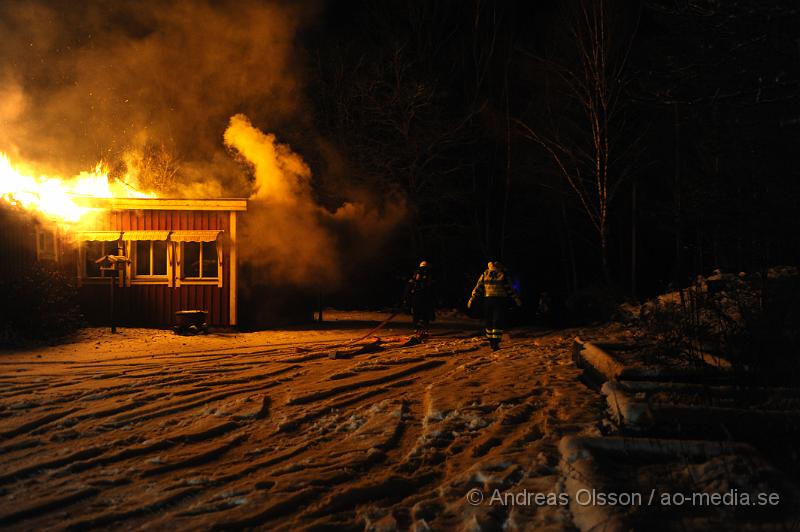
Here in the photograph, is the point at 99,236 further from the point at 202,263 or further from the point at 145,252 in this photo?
the point at 202,263

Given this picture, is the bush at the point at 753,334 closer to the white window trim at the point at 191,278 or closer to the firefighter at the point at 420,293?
the firefighter at the point at 420,293

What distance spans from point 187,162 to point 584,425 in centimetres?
2540

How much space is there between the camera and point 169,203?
Result: 663 inches

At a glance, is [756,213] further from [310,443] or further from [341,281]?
[341,281]

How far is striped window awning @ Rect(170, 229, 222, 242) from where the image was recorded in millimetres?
16766

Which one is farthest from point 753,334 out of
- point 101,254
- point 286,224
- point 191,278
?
point 101,254

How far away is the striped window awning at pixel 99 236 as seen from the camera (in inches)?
667

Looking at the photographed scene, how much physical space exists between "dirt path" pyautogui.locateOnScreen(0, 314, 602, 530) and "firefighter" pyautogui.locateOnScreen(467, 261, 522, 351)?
1720mm

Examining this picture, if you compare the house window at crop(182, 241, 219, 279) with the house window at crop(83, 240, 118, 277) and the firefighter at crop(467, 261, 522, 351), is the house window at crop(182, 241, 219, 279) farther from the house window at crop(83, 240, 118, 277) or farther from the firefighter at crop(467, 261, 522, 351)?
the firefighter at crop(467, 261, 522, 351)

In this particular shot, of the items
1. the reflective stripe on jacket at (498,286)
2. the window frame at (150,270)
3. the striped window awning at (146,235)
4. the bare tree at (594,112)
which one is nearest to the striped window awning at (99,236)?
the striped window awning at (146,235)

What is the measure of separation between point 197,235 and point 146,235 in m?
1.39

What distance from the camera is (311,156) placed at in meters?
25.9

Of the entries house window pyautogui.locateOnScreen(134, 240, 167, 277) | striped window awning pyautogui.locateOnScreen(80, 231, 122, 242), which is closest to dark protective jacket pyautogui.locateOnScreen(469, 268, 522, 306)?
house window pyautogui.locateOnScreen(134, 240, 167, 277)

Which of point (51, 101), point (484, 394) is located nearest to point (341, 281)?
point (51, 101)
